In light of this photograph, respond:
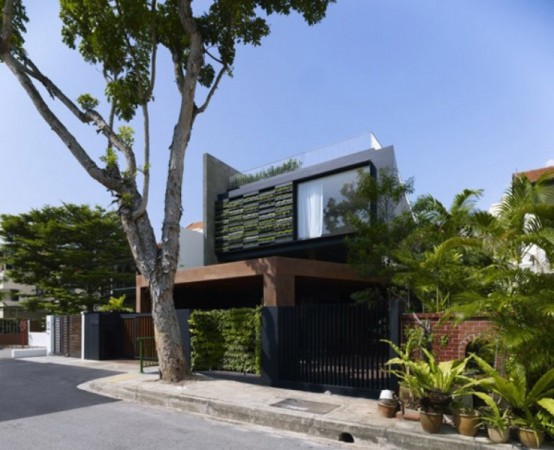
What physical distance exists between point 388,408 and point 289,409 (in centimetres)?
185

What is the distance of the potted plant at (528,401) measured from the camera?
6188mm

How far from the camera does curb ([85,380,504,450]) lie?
6.53m

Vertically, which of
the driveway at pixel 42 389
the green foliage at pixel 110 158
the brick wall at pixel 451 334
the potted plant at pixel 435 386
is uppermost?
the green foliage at pixel 110 158

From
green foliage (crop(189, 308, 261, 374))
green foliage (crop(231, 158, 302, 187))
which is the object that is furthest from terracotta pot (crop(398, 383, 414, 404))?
green foliage (crop(231, 158, 302, 187))

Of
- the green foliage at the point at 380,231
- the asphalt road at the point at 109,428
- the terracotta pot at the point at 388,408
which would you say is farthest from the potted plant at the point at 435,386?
the green foliage at the point at 380,231

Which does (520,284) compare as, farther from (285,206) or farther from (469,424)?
(285,206)

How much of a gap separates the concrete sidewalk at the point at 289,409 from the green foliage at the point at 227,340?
27.6 inches

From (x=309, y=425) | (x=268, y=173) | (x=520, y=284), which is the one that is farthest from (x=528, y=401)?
(x=268, y=173)

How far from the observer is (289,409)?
846 cm

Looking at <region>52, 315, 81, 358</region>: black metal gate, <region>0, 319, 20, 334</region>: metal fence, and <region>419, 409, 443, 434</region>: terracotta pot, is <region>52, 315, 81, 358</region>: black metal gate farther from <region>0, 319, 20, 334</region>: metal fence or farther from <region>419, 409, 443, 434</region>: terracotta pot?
<region>0, 319, 20, 334</region>: metal fence

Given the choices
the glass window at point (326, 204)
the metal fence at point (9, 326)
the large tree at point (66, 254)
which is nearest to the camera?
the glass window at point (326, 204)

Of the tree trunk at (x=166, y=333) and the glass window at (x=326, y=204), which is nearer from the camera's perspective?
the tree trunk at (x=166, y=333)

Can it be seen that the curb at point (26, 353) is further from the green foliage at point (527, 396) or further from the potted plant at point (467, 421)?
the green foliage at point (527, 396)

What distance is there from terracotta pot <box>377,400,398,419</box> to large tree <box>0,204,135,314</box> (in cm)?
2442
